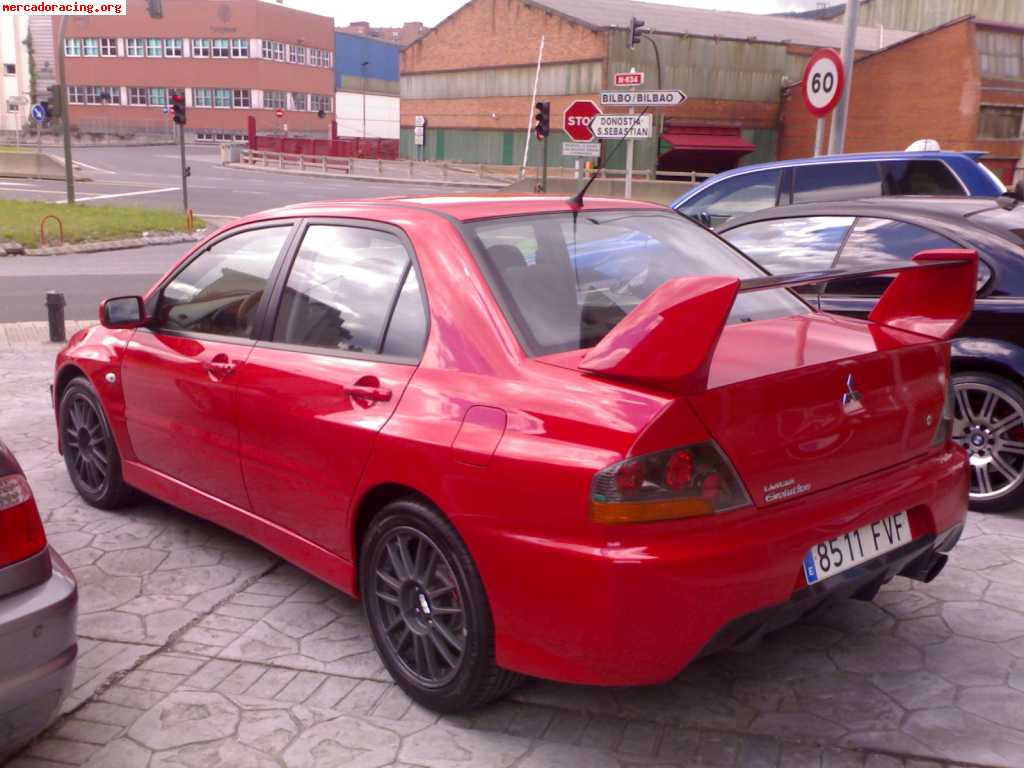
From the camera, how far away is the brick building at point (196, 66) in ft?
282

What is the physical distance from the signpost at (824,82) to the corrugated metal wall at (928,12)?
5962 cm

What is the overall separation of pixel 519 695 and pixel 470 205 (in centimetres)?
175

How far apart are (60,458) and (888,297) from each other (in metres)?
4.99

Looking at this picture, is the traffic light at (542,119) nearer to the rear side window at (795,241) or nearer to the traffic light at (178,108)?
the traffic light at (178,108)

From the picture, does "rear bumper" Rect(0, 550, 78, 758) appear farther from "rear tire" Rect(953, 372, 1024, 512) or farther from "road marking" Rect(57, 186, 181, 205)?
"road marking" Rect(57, 186, 181, 205)

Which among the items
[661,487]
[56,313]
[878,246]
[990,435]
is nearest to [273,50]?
[56,313]

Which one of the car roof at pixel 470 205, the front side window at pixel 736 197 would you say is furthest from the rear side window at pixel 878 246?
the front side window at pixel 736 197

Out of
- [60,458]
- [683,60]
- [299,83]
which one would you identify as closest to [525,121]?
[683,60]

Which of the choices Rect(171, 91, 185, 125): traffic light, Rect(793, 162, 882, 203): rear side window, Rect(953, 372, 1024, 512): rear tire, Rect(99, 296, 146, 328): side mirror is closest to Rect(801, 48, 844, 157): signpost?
Rect(793, 162, 882, 203): rear side window

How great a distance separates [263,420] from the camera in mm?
3873

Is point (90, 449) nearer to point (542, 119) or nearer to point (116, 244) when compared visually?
point (116, 244)

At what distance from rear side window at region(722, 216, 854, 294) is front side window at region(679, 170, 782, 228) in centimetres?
335

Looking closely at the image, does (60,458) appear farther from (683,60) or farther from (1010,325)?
(683,60)

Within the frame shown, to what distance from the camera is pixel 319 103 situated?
93.9 metres
